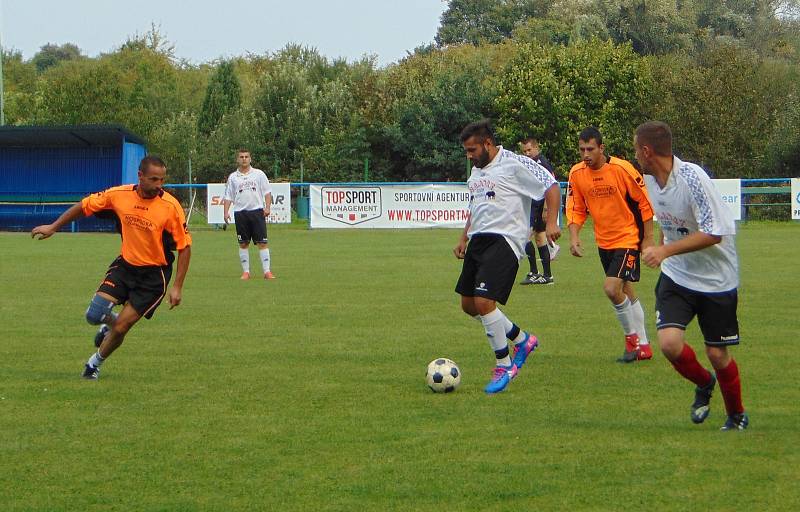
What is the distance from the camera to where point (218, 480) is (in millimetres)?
5664

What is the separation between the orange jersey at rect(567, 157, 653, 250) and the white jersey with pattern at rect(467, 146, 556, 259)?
1.62 meters

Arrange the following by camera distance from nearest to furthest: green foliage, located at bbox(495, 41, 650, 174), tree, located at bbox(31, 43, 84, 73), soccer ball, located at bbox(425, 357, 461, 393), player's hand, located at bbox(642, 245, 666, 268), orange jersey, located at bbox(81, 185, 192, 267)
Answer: player's hand, located at bbox(642, 245, 666, 268) < soccer ball, located at bbox(425, 357, 461, 393) < orange jersey, located at bbox(81, 185, 192, 267) < green foliage, located at bbox(495, 41, 650, 174) < tree, located at bbox(31, 43, 84, 73)

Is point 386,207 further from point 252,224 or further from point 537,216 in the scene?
point 537,216

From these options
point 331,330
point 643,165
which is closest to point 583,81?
point 331,330

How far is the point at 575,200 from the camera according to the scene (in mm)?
10430

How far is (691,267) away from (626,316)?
317 centimetres

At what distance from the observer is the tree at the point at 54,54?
4793 inches

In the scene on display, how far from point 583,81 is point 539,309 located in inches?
1295

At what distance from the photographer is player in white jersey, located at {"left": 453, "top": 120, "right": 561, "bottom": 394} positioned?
815 centimetres

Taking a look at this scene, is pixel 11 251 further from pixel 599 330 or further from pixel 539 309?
pixel 599 330

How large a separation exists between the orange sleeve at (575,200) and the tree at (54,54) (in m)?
118

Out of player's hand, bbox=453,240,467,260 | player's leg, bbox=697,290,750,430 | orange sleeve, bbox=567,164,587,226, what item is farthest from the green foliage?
player's leg, bbox=697,290,750,430

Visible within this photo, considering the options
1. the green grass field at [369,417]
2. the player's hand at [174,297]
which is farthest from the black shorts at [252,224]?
the player's hand at [174,297]

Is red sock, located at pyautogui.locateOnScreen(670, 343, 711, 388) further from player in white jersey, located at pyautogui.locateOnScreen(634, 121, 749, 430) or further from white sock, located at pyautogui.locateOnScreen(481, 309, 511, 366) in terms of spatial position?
white sock, located at pyautogui.locateOnScreen(481, 309, 511, 366)
